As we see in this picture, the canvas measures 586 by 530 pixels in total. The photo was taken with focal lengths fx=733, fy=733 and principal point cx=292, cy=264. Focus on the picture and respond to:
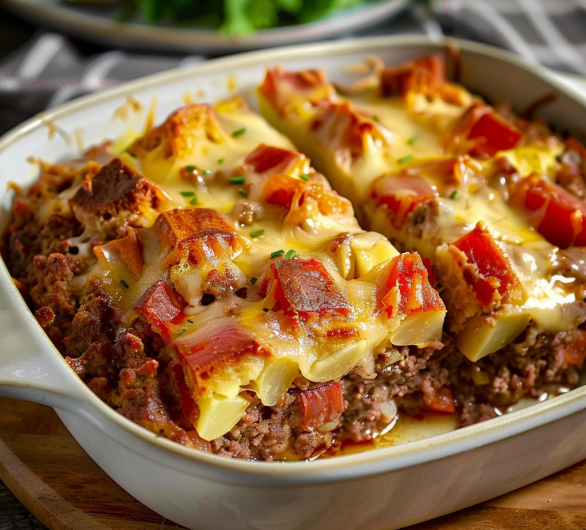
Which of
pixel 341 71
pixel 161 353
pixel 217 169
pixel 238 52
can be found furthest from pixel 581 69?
pixel 161 353

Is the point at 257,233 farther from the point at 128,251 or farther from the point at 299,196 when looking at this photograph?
the point at 128,251

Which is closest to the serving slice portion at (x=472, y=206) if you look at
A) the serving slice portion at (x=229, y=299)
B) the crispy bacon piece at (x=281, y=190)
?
the serving slice portion at (x=229, y=299)

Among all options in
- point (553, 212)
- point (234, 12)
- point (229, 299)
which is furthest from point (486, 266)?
point (234, 12)

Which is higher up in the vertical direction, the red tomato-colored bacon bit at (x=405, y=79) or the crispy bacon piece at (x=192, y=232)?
the red tomato-colored bacon bit at (x=405, y=79)

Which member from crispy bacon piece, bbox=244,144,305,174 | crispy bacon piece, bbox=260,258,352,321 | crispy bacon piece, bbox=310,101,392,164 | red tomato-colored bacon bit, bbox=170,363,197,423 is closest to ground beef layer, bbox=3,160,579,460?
red tomato-colored bacon bit, bbox=170,363,197,423

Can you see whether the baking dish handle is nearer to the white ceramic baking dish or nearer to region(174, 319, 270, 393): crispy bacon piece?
the white ceramic baking dish

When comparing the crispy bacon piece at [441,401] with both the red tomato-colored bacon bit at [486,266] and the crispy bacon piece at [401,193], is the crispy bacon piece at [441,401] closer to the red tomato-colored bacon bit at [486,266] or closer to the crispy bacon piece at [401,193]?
the red tomato-colored bacon bit at [486,266]
